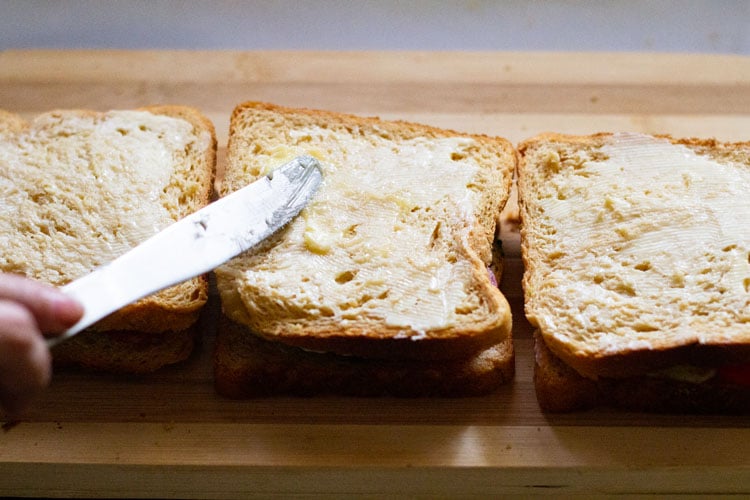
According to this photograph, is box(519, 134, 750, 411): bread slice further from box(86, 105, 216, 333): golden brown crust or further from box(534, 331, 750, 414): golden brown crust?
box(86, 105, 216, 333): golden brown crust

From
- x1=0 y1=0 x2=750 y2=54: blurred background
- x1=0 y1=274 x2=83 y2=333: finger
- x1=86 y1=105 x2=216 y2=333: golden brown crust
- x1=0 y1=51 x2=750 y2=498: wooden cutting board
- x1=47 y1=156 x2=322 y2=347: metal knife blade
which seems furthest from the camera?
x1=0 y1=0 x2=750 y2=54: blurred background

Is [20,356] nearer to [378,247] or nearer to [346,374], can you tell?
[346,374]

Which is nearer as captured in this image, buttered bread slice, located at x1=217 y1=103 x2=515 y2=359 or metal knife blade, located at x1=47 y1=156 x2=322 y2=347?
metal knife blade, located at x1=47 y1=156 x2=322 y2=347

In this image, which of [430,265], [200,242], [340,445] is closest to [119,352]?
[200,242]

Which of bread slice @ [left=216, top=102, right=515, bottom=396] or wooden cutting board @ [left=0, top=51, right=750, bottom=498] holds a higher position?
bread slice @ [left=216, top=102, right=515, bottom=396]

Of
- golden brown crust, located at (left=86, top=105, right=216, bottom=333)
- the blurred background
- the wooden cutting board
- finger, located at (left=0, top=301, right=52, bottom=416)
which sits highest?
the blurred background

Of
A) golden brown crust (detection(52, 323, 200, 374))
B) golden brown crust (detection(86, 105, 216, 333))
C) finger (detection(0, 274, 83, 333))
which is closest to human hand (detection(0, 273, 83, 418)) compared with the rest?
finger (detection(0, 274, 83, 333))

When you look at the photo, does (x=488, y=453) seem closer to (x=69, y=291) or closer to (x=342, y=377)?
(x=342, y=377)

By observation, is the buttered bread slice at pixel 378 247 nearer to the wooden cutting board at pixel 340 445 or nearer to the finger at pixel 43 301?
the wooden cutting board at pixel 340 445
